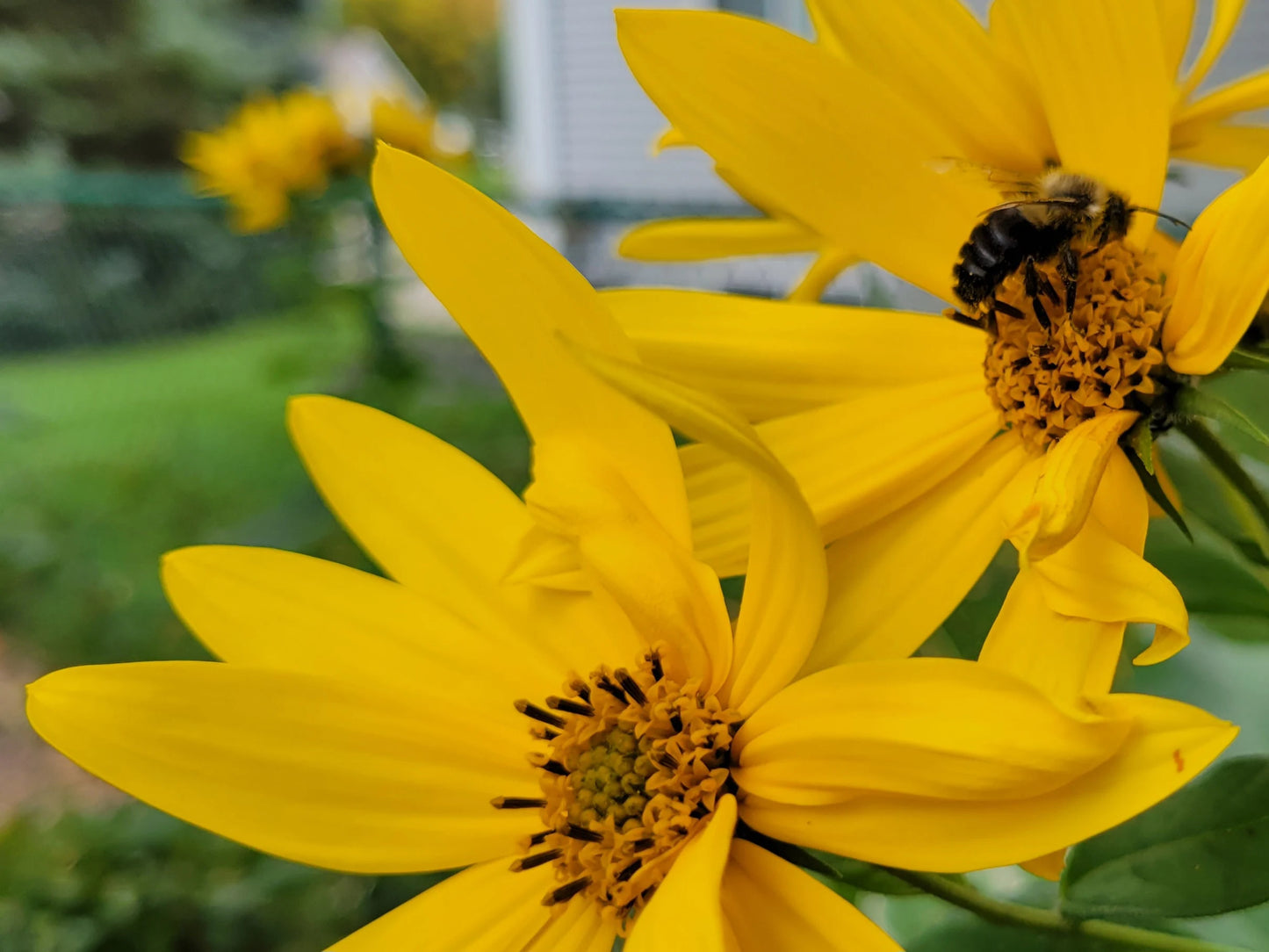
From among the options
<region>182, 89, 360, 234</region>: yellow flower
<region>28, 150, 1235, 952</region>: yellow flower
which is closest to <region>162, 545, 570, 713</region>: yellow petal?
<region>28, 150, 1235, 952</region>: yellow flower

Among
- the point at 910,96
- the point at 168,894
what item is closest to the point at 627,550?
the point at 910,96

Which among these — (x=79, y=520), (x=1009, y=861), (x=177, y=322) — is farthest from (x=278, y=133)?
(x=177, y=322)

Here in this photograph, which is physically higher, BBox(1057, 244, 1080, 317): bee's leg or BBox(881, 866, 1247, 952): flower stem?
BBox(1057, 244, 1080, 317): bee's leg

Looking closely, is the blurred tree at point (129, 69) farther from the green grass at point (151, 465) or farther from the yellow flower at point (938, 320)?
the yellow flower at point (938, 320)

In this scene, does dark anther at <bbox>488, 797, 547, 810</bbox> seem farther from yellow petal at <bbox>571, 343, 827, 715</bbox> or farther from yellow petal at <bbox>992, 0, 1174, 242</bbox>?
yellow petal at <bbox>992, 0, 1174, 242</bbox>

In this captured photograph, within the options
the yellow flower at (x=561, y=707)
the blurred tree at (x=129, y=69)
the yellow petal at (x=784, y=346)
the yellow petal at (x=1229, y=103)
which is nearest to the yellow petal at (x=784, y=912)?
the yellow flower at (x=561, y=707)

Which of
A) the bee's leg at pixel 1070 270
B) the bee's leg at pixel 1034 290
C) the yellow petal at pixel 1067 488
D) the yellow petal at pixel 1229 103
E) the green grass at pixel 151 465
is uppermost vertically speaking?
the yellow petal at pixel 1229 103

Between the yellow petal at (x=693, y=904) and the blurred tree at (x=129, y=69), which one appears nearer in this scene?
the yellow petal at (x=693, y=904)
